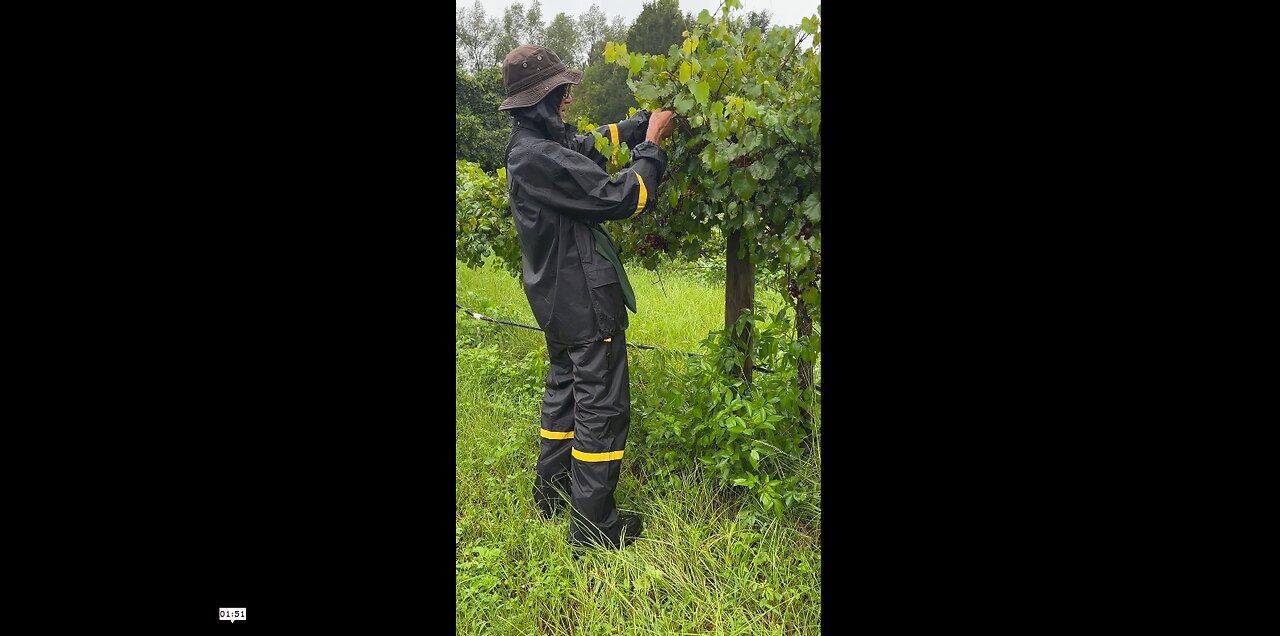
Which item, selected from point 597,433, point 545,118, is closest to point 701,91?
point 545,118

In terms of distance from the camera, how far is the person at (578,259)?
2.44 m

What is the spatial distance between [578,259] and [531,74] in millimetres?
645

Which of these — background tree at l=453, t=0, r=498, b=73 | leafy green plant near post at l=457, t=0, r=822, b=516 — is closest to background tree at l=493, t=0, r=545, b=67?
background tree at l=453, t=0, r=498, b=73

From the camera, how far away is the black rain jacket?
2.40 metres

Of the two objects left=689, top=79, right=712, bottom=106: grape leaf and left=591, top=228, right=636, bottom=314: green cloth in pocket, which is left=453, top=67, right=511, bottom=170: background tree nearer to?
left=591, top=228, right=636, bottom=314: green cloth in pocket

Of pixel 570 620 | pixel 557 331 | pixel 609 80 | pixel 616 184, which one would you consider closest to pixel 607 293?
pixel 557 331

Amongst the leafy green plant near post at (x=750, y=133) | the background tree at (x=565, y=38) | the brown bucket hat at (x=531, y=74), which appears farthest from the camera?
the background tree at (x=565, y=38)

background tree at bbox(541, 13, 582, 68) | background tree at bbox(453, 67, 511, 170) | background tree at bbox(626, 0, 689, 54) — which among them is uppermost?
background tree at bbox(541, 13, 582, 68)

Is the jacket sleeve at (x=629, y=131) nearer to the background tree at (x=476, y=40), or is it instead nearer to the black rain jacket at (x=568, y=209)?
the black rain jacket at (x=568, y=209)

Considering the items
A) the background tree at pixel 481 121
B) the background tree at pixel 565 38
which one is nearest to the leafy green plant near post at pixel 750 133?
the background tree at pixel 481 121

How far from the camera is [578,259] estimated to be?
255 cm

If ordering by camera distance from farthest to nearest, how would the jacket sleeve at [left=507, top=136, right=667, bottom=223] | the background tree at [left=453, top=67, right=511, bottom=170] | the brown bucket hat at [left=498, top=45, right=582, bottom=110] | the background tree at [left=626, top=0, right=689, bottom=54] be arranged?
the background tree at [left=626, top=0, right=689, bottom=54] → the background tree at [left=453, top=67, right=511, bottom=170] → the brown bucket hat at [left=498, top=45, right=582, bottom=110] → the jacket sleeve at [left=507, top=136, right=667, bottom=223]

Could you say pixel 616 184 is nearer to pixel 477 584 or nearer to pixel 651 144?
pixel 651 144

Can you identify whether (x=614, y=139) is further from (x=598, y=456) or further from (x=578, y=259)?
(x=598, y=456)
